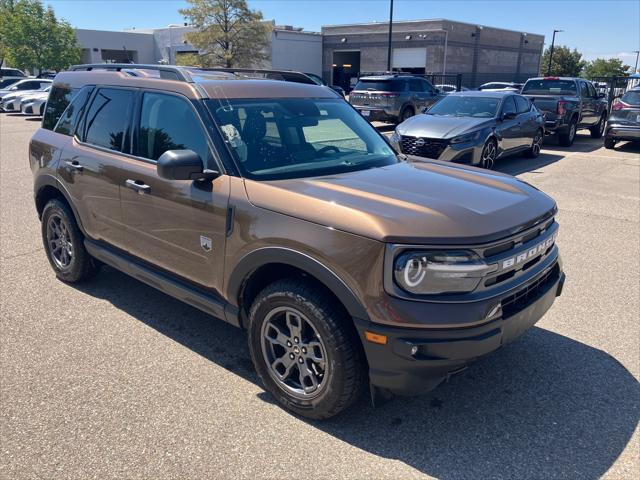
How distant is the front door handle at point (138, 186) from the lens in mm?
3760

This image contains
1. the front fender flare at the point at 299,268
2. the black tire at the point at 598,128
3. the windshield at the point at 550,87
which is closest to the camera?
the front fender flare at the point at 299,268

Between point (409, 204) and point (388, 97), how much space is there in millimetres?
15693

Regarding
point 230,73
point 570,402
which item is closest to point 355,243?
point 570,402

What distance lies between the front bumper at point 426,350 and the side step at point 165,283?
1065mm

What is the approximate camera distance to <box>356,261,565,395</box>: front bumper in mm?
2594

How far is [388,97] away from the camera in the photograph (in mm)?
17812

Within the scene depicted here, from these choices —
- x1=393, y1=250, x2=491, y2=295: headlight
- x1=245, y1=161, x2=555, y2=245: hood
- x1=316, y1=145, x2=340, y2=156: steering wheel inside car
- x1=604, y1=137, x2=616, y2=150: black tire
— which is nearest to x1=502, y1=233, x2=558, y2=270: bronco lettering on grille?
x1=245, y1=161, x2=555, y2=245: hood

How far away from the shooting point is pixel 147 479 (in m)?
2.64

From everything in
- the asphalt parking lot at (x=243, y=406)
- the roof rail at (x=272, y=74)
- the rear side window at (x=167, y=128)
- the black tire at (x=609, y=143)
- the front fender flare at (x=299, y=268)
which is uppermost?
the roof rail at (x=272, y=74)

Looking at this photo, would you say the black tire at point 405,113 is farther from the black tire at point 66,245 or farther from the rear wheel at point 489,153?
the black tire at point 66,245

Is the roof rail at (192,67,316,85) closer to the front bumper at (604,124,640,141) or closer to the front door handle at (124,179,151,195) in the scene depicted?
the front door handle at (124,179,151,195)

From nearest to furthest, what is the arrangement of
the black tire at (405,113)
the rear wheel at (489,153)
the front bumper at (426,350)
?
the front bumper at (426,350)
the rear wheel at (489,153)
the black tire at (405,113)

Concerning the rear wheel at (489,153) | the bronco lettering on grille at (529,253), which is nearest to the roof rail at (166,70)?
the bronco lettering on grille at (529,253)

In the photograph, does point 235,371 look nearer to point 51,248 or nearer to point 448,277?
point 448,277
